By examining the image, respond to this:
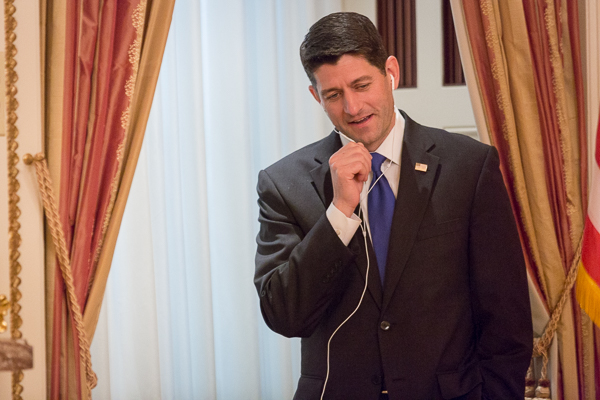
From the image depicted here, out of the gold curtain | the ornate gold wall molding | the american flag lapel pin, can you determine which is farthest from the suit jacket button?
the ornate gold wall molding

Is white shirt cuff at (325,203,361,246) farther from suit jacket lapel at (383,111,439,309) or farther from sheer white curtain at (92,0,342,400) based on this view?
sheer white curtain at (92,0,342,400)

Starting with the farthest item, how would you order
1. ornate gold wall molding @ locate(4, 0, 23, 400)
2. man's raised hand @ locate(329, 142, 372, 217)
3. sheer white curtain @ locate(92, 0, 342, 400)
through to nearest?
sheer white curtain @ locate(92, 0, 342, 400) → ornate gold wall molding @ locate(4, 0, 23, 400) → man's raised hand @ locate(329, 142, 372, 217)

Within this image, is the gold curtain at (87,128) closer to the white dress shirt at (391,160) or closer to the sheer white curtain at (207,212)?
the sheer white curtain at (207,212)

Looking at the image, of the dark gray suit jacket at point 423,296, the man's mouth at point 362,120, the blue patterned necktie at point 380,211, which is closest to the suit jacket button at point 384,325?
the dark gray suit jacket at point 423,296

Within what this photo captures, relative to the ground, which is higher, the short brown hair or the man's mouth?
the short brown hair

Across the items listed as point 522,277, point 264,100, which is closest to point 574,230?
point 522,277

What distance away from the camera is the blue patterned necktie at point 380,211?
1746mm

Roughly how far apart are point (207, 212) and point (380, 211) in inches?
39.5

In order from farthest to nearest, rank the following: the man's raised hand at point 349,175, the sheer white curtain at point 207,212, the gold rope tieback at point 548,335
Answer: the sheer white curtain at point 207,212
the gold rope tieback at point 548,335
the man's raised hand at point 349,175

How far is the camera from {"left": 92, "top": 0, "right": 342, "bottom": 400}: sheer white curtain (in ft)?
8.27

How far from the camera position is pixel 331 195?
1839 mm

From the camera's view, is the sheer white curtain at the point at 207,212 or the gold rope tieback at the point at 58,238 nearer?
the gold rope tieback at the point at 58,238

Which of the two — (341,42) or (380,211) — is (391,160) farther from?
(341,42)

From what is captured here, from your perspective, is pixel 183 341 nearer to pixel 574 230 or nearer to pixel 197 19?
pixel 197 19
